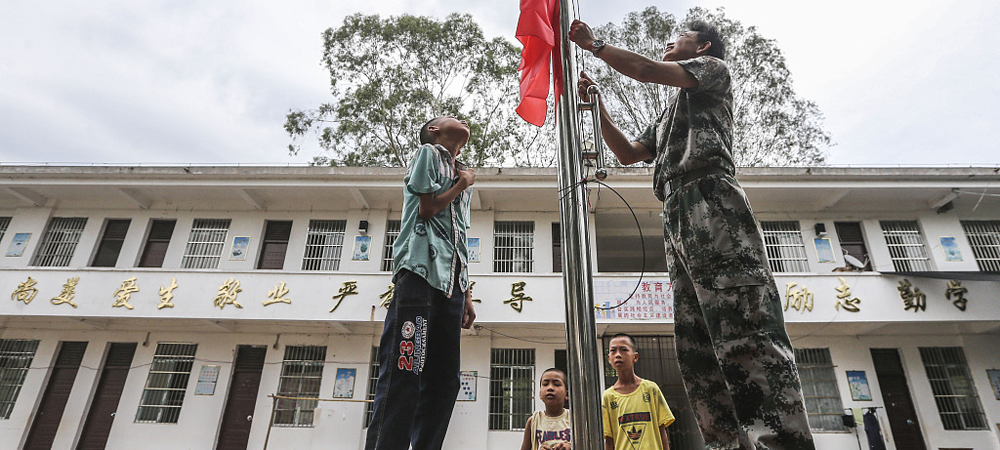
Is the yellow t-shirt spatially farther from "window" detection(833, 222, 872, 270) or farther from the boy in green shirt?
"window" detection(833, 222, 872, 270)

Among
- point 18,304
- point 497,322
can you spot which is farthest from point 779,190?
point 18,304

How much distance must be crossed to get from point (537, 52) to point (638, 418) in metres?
2.63

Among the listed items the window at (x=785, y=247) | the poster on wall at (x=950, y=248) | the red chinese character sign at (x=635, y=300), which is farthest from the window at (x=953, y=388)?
the red chinese character sign at (x=635, y=300)

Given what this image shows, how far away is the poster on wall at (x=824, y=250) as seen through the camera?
33.0 feet

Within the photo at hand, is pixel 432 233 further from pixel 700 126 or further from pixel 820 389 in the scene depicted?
pixel 820 389

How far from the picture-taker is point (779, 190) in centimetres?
996

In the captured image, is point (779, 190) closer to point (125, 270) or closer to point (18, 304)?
point (125, 270)

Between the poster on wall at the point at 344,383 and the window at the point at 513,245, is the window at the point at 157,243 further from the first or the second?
the window at the point at 513,245

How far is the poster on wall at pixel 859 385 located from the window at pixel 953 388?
1.29m

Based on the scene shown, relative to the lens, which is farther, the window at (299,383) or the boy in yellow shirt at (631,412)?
the window at (299,383)

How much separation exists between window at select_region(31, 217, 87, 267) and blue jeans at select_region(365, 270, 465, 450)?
12.8 meters

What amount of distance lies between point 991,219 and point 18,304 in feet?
66.7

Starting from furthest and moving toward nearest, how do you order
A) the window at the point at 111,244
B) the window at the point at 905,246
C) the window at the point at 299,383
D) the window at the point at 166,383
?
the window at the point at 111,244 < the window at the point at 905,246 < the window at the point at 166,383 < the window at the point at 299,383

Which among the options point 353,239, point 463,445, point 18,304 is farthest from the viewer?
point 353,239
